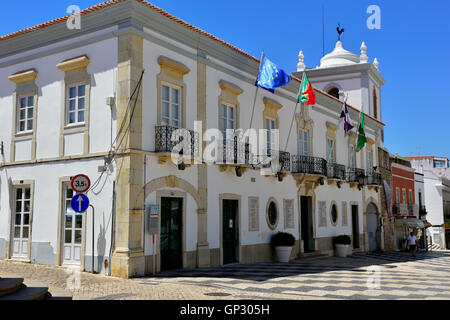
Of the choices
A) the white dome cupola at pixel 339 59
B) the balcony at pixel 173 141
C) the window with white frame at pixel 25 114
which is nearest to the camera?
the balcony at pixel 173 141

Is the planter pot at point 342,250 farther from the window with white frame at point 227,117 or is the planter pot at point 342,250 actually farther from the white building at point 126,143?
the window with white frame at point 227,117

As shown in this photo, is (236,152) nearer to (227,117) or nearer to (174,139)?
(227,117)

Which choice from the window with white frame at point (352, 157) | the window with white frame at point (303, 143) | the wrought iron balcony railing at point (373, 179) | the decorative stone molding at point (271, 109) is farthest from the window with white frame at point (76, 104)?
the wrought iron balcony railing at point (373, 179)

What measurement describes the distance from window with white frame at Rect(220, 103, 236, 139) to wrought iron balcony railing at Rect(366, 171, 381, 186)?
13.2 meters

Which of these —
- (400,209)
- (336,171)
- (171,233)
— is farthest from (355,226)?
(171,233)

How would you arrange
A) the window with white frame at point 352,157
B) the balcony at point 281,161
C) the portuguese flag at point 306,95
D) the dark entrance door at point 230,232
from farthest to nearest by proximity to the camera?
the window with white frame at point 352,157 < the portuguese flag at point 306,95 < the balcony at point 281,161 < the dark entrance door at point 230,232

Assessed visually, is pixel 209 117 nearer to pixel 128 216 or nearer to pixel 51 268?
pixel 128 216

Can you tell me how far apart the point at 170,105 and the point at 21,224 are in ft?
19.5

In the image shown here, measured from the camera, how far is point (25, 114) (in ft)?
51.4

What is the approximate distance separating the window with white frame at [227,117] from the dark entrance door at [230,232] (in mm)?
2437

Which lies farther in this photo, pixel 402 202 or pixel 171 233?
pixel 402 202

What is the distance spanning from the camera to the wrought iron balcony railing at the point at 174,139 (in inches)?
532

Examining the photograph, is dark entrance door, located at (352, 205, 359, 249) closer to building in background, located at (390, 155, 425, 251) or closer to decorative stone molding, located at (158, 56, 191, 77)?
building in background, located at (390, 155, 425, 251)
